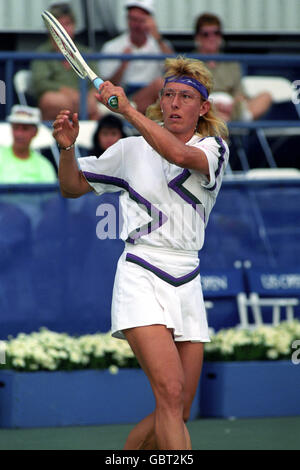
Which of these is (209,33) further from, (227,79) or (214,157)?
(214,157)

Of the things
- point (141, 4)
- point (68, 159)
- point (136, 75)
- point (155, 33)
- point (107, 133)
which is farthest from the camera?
point (155, 33)

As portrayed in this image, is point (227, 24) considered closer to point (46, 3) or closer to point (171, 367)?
point (46, 3)

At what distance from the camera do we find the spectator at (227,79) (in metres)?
9.46

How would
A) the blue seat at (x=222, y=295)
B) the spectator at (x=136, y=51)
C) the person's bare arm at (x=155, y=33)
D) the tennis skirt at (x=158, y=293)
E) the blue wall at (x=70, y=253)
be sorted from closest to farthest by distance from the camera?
the tennis skirt at (x=158, y=293) < the blue wall at (x=70, y=253) < the blue seat at (x=222, y=295) < the spectator at (x=136, y=51) < the person's bare arm at (x=155, y=33)

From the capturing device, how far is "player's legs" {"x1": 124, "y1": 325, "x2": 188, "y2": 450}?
4547 millimetres

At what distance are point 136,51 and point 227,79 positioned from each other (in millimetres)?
897

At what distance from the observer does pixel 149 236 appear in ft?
15.5

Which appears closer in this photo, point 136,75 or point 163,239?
point 163,239

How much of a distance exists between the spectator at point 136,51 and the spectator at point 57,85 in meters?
0.21

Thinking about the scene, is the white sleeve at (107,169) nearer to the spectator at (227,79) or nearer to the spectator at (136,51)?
the spectator at (136,51)

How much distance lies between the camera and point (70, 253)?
7.76 m

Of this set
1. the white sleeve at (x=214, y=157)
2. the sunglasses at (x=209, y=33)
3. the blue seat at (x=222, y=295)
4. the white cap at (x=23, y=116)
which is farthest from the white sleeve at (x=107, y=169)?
the sunglasses at (x=209, y=33)

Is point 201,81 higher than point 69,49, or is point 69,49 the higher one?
point 69,49

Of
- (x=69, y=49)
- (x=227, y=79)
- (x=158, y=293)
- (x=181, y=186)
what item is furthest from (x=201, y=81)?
(x=227, y=79)
